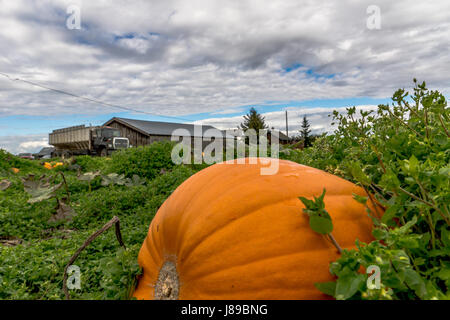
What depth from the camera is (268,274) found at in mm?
1180

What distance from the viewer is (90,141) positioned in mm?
25359

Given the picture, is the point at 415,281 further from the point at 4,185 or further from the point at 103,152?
the point at 103,152

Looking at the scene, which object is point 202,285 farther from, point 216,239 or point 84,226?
point 84,226

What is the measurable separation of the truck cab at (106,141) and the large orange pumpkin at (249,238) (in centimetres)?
2360

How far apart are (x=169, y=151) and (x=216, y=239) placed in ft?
18.0

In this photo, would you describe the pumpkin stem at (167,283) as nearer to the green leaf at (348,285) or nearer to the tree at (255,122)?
the green leaf at (348,285)

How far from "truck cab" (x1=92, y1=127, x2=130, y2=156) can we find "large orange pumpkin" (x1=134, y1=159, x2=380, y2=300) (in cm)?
2360

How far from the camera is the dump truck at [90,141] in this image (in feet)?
78.7

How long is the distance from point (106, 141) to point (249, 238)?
25064 mm

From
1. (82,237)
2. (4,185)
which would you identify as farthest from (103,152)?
(82,237)

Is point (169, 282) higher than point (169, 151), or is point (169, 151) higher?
point (169, 151)

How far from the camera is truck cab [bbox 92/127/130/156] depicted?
23.9 meters

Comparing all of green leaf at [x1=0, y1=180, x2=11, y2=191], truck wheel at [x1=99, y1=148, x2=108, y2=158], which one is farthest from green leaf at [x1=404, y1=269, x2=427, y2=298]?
truck wheel at [x1=99, y1=148, x2=108, y2=158]
